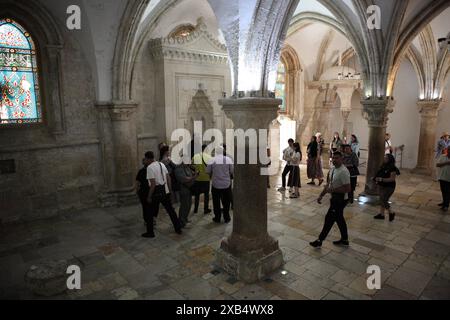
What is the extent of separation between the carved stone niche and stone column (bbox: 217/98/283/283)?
17.4 feet

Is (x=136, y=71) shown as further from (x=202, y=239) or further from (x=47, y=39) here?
(x=202, y=239)

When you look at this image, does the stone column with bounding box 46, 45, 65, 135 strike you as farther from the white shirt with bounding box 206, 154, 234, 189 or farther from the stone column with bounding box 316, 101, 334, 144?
the stone column with bounding box 316, 101, 334, 144

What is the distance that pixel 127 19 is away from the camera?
7.06 meters

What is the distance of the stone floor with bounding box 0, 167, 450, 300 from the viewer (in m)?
4.16

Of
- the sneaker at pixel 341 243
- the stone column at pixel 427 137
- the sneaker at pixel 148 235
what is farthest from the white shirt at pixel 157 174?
the stone column at pixel 427 137

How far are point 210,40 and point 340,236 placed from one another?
21.0ft

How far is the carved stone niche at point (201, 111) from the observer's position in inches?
378

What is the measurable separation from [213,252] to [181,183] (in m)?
1.53

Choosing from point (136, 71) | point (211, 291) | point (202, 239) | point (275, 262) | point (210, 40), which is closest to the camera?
point (211, 291)

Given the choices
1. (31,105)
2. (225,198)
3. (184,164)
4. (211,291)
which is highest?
(31,105)

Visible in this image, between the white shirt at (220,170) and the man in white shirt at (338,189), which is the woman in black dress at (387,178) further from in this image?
the white shirt at (220,170)

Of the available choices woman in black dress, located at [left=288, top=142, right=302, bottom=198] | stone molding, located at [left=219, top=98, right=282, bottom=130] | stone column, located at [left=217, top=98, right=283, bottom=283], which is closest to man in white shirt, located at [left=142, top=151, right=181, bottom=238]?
stone column, located at [left=217, top=98, right=283, bottom=283]

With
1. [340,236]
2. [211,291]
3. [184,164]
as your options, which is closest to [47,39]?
[184,164]

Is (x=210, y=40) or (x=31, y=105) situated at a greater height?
(x=210, y=40)
